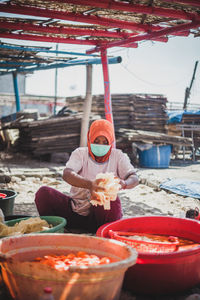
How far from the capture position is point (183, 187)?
7172 millimetres

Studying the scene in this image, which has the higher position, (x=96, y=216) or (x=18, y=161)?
(x=96, y=216)

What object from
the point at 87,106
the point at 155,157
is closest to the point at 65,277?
the point at 87,106

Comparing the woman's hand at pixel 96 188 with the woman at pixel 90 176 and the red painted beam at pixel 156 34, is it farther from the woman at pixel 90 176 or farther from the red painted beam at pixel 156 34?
the red painted beam at pixel 156 34

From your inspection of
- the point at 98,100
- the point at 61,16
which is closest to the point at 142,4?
the point at 61,16

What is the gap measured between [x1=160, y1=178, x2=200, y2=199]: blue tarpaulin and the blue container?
Answer: 4764 mm

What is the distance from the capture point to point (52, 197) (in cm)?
382

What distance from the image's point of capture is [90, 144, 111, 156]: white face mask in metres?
3.66

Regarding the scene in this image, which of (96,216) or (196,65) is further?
(196,65)

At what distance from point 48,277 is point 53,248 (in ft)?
1.79

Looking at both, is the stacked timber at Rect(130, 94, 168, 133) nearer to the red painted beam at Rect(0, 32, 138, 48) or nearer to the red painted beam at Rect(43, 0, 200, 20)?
the red painted beam at Rect(0, 32, 138, 48)

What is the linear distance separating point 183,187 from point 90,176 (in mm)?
3974

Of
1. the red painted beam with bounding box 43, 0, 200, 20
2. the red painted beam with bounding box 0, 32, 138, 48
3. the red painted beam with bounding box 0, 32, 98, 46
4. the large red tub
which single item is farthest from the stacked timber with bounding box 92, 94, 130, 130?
the large red tub

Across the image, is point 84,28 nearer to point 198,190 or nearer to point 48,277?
point 198,190

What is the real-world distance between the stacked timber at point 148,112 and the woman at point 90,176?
36.8 feet
